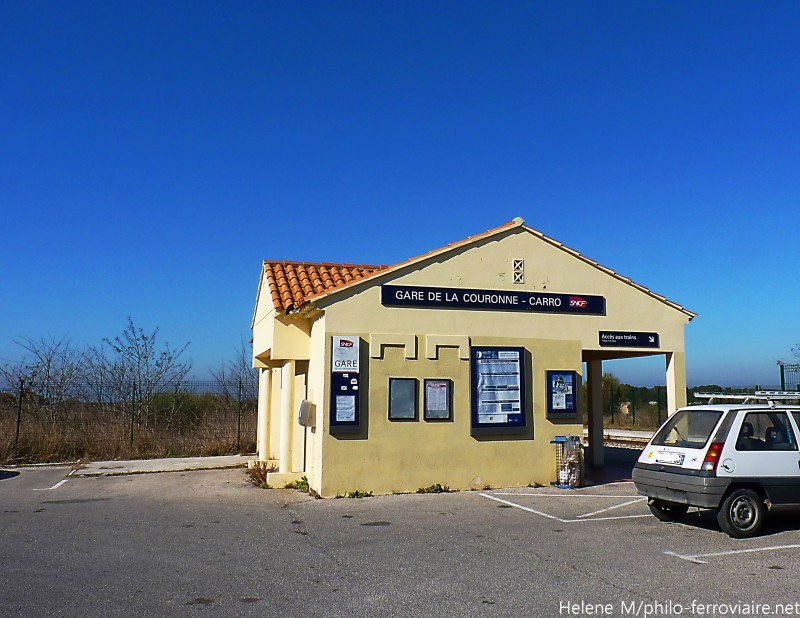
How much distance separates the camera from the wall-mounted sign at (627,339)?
14.6 metres

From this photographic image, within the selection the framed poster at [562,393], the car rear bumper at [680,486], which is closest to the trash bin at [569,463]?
the framed poster at [562,393]

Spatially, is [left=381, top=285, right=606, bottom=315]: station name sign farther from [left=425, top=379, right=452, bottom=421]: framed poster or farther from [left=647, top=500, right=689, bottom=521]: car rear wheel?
[left=647, top=500, right=689, bottom=521]: car rear wheel

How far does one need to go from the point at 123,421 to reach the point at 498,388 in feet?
39.5

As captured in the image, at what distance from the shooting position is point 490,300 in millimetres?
13828

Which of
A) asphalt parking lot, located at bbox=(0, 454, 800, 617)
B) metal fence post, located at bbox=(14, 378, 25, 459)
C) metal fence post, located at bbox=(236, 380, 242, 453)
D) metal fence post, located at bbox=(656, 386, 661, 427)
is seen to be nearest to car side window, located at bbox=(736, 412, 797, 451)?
asphalt parking lot, located at bbox=(0, 454, 800, 617)

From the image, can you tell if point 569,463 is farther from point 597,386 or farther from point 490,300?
point 597,386

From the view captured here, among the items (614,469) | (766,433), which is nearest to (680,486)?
(766,433)

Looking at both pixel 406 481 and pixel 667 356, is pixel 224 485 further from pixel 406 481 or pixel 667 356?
pixel 667 356

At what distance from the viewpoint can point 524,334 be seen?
14016 mm

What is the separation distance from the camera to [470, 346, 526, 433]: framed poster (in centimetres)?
1345

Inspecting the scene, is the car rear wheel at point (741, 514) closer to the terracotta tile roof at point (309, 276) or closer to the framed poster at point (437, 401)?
the framed poster at point (437, 401)

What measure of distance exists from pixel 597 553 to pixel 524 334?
21.1 ft

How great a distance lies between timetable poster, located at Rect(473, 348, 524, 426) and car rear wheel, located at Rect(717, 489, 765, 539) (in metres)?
5.22

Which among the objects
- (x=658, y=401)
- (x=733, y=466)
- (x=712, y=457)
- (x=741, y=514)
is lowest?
(x=741, y=514)
